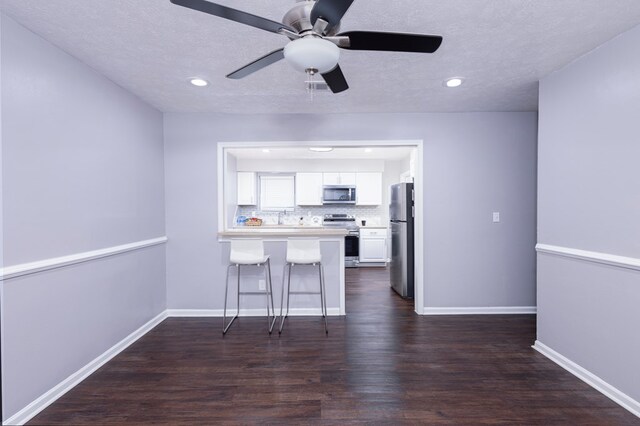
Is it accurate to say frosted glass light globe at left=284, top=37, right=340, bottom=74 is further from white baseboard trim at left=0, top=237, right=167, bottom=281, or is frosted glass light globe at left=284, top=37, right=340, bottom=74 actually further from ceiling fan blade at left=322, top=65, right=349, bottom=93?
white baseboard trim at left=0, top=237, right=167, bottom=281

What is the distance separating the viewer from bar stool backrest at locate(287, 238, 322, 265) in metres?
3.01

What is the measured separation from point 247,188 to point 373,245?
117 inches

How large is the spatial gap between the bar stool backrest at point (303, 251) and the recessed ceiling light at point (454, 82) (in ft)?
6.32

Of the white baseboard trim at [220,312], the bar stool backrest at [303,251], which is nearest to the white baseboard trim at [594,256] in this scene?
the bar stool backrest at [303,251]

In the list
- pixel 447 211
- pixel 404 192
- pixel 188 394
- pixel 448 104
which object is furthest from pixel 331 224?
pixel 188 394

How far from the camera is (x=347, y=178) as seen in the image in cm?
618

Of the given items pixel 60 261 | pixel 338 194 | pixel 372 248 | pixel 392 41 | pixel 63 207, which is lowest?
pixel 372 248

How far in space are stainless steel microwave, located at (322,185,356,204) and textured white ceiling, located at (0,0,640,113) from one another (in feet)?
10.6

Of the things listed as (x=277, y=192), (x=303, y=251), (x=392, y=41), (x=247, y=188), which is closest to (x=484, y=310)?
(x=303, y=251)

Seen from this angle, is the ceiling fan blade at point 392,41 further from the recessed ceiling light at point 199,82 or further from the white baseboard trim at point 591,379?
the white baseboard trim at point 591,379

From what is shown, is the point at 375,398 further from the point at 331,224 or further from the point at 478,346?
the point at 331,224

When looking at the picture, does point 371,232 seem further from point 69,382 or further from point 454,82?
point 69,382

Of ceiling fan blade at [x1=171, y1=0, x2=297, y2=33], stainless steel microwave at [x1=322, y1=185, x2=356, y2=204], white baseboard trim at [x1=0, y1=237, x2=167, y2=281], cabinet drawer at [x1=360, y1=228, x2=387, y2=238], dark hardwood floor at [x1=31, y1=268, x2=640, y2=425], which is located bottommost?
dark hardwood floor at [x1=31, y1=268, x2=640, y2=425]

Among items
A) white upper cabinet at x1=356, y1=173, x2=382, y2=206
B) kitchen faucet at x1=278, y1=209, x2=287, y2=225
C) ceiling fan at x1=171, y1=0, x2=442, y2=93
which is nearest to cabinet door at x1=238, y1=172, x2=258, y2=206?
kitchen faucet at x1=278, y1=209, x2=287, y2=225
